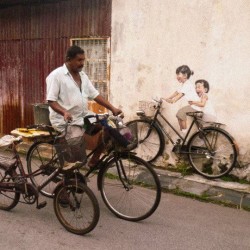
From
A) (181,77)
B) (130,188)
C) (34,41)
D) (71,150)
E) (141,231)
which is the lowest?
(141,231)

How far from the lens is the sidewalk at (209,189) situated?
508 cm

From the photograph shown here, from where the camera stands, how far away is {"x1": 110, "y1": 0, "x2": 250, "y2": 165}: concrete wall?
18.4 ft

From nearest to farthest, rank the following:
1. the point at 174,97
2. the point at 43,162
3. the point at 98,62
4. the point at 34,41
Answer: the point at 43,162 → the point at 174,97 → the point at 98,62 → the point at 34,41

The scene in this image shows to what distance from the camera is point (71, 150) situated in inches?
153

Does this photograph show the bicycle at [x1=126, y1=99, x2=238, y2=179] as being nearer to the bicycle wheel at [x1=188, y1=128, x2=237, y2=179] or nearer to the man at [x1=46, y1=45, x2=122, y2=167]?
the bicycle wheel at [x1=188, y1=128, x2=237, y2=179]

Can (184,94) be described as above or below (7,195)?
above

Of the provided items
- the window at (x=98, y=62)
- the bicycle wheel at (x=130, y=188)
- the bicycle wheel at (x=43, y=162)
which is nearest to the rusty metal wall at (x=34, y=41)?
the window at (x=98, y=62)

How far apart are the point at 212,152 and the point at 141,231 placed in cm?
246

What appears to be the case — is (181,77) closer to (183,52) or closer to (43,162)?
(183,52)

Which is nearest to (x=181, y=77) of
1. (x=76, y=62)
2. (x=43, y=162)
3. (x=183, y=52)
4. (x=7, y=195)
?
(x=183, y=52)

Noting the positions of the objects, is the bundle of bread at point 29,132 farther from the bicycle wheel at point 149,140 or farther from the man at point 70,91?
the bicycle wheel at point 149,140

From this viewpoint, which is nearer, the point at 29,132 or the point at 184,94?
the point at 29,132

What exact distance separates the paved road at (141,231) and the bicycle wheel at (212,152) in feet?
4.07

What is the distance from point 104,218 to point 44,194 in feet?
3.38
